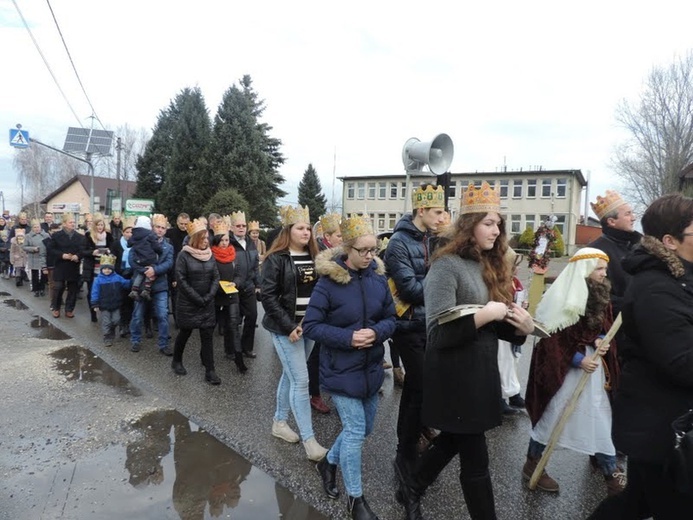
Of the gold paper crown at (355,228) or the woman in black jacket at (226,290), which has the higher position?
the gold paper crown at (355,228)

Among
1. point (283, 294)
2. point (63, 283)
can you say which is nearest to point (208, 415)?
point (283, 294)

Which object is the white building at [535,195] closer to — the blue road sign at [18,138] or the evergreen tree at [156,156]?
the evergreen tree at [156,156]

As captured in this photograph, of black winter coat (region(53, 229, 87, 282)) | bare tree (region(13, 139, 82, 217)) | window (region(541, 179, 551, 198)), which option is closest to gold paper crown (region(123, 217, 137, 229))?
black winter coat (region(53, 229, 87, 282))

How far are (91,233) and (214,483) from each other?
7.34 metres

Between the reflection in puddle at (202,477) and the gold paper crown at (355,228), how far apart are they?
184 cm

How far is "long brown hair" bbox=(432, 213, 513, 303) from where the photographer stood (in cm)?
271

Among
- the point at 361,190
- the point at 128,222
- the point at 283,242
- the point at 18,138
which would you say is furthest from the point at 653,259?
the point at 361,190

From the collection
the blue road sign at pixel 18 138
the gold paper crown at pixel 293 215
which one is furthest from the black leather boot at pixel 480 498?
the blue road sign at pixel 18 138

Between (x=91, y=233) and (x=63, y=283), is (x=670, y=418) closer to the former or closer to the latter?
(x=91, y=233)

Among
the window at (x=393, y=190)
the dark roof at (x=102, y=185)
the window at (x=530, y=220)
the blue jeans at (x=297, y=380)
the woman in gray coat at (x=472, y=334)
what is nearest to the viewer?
the woman in gray coat at (x=472, y=334)

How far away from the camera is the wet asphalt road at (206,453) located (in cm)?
321

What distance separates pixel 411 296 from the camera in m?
3.67

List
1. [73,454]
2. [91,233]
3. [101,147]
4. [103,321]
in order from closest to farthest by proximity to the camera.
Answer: [73,454] < [103,321] < [91,233] < [101,147]

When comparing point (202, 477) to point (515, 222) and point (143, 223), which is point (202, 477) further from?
point (515, 222)
